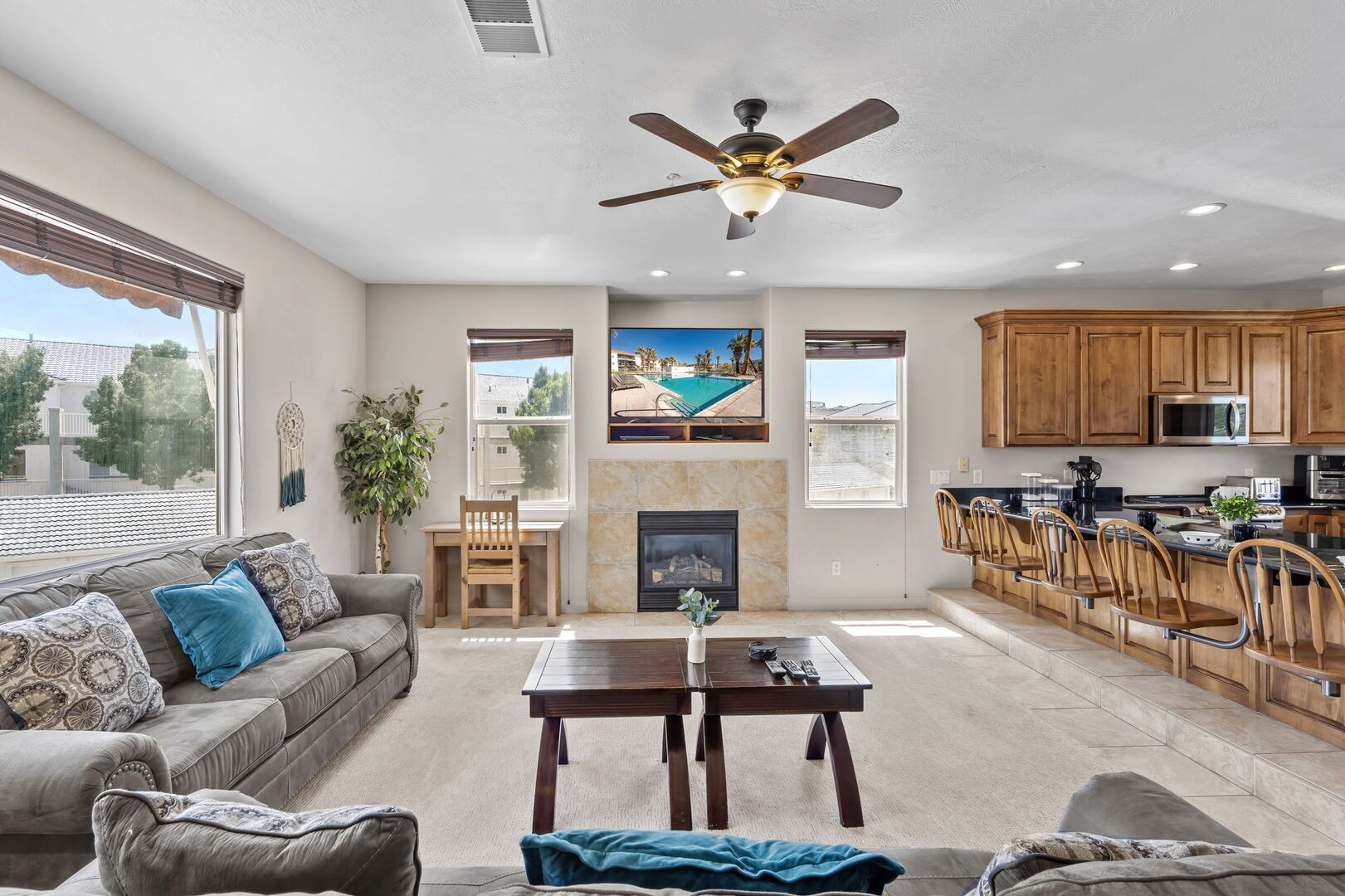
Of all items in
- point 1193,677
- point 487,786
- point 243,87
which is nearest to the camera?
point 243,87

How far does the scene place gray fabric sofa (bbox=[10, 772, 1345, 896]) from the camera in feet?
2.27

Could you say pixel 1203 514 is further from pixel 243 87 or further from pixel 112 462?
pixel 112 462

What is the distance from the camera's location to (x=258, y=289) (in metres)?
3.93

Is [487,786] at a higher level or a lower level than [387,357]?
lower

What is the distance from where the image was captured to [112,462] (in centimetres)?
298

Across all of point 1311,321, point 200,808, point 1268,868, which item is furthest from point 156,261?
point 1311,321

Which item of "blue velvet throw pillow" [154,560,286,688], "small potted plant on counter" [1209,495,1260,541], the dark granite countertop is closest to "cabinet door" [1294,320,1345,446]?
the dark granite countertop

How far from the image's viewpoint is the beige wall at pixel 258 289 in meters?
2.52

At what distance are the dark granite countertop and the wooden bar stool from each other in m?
0.25

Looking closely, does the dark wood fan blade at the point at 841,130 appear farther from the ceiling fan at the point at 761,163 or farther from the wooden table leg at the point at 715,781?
the wooden table leg at the point at 715,781

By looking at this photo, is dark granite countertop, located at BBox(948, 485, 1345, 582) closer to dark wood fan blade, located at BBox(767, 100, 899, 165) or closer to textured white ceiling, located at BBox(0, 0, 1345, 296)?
textured white ceiling, located at BBox(0, 0, 1345, 296)

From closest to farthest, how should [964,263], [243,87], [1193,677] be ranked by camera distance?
[243,87] < [1193,677] < [964,263]

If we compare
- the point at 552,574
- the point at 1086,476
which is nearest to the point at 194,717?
the point at 552,574

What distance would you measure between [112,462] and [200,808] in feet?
9.03
